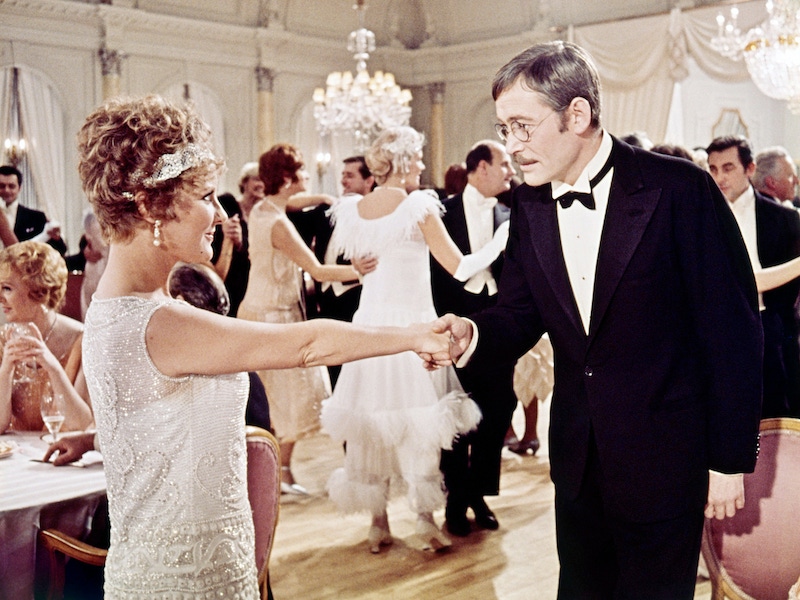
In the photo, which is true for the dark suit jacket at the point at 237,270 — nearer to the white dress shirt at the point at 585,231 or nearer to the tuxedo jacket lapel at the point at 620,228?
the white dress shirt at the point at 585,231

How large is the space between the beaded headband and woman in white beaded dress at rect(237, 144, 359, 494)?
285cm

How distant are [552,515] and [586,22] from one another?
7974 mm

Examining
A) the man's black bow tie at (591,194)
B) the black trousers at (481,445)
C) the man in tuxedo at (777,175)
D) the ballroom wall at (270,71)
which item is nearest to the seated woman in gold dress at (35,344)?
the man's black bow tie at (591,194)

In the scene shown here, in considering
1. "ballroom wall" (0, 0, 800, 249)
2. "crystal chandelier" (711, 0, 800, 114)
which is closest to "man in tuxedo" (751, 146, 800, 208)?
"crystal chandelier" (711, 0, 800, 114)

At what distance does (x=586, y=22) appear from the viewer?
10711mm

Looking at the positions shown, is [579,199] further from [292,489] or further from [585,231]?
[292,489]

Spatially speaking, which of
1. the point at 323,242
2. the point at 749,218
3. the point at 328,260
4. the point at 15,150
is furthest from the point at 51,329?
the point at 15,150

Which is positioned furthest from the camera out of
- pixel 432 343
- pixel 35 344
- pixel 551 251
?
pixel 35 344

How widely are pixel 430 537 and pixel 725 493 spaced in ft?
7.11

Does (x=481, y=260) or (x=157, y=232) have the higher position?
(x=157, y=232)

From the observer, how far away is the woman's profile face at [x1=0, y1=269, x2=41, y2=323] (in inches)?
109

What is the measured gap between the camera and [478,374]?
13.5 ft

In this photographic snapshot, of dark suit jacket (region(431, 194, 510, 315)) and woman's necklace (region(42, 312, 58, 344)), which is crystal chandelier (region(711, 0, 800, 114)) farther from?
woman's necklace (region(42, 312, 58, 344))

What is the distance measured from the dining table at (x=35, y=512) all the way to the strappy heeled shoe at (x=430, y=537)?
187cm
